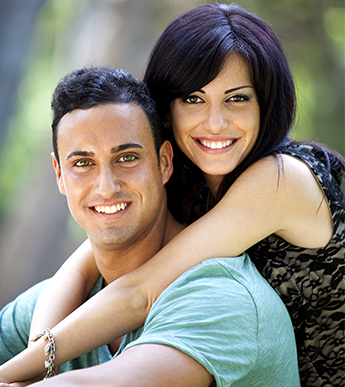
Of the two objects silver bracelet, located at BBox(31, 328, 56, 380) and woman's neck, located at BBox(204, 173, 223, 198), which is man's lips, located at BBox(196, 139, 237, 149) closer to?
woman's neck, located at BBox(204, 173, 223, 198)

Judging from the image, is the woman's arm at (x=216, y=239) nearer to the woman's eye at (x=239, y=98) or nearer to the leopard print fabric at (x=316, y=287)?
the leopard print fabric at (x=316, y=287)

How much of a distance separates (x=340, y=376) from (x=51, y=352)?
1.33 metres

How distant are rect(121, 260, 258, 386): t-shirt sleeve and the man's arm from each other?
0.03 meters

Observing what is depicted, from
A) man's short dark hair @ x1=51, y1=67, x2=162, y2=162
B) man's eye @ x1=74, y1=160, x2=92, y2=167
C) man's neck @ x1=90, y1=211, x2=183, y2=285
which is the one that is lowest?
man's neck @ x1=90, y1=211, x2=183, y2=285

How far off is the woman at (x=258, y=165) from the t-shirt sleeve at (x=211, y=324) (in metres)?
0.35

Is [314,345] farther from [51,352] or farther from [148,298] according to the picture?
[51,352]

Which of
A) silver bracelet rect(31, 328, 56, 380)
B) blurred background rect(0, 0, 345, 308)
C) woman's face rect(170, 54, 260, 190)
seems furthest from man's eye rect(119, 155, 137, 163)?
blurred background rect(0, 0, 345, 308)

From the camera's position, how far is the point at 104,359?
226 cm

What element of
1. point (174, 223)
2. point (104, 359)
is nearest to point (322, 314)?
point (174, 223)

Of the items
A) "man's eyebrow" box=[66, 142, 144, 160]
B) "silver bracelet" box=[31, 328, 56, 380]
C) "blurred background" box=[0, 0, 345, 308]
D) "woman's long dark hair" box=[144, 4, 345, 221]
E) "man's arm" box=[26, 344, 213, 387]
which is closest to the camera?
"man's arm" box=[26, 344, 213, 387]

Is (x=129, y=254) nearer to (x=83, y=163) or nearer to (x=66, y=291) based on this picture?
(x=66, y=291)

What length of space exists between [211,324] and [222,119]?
3.18 ft

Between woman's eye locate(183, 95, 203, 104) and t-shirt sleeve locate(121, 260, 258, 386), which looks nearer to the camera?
t-shirt sleeve locate(121, 260, 258, 386)

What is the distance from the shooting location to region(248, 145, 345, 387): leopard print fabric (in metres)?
2.38
